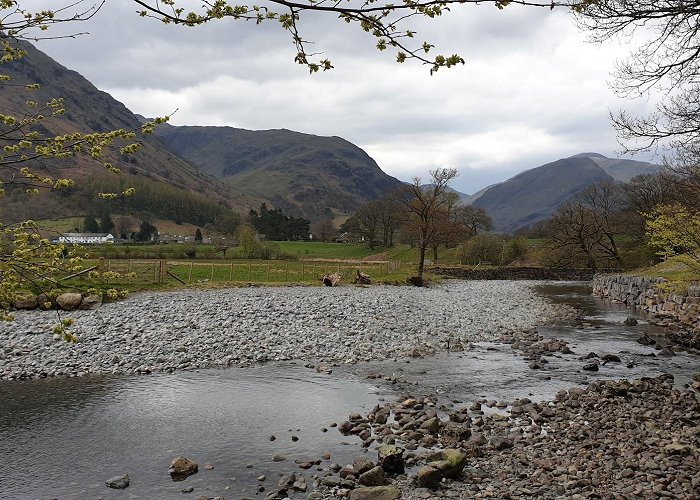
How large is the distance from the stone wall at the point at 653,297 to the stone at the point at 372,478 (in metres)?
23.5

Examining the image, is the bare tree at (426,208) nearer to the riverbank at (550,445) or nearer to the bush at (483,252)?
the bush at (483,252)

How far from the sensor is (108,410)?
43.2 feet

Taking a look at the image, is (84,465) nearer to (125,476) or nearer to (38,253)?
(125,476)

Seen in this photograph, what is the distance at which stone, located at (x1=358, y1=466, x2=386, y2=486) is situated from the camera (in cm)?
892

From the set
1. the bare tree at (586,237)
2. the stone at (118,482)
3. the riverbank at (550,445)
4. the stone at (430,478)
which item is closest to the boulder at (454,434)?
the riverbank at (550,445)

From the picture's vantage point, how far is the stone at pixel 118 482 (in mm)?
8977

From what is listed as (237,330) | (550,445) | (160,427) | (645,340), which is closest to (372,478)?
(550,445)

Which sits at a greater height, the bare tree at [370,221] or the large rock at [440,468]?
the bare tree at [370,221]

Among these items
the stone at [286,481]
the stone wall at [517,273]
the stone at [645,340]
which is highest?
the stone wall at [517,273]

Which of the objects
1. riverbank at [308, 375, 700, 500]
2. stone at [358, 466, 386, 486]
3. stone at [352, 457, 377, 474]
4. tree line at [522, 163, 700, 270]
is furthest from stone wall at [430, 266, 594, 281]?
stone at [358, 466, 386, 486]

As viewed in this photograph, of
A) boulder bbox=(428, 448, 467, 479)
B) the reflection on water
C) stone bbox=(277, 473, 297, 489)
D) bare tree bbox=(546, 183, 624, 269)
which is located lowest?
the reflection on water

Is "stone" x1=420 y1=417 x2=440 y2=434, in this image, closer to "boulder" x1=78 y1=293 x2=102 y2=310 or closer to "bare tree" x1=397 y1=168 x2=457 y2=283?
"boulder" x1=78 y1=293 x2=102 y2=310

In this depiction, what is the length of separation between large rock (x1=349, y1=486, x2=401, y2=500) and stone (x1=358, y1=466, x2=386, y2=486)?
1.28 feet

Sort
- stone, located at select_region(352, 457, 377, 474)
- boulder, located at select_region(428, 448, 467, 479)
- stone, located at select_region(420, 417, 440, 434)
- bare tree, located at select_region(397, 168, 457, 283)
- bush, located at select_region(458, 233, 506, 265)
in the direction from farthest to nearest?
bush, located at select_region(458, 233, 506, 265), bare tree, located at select_region(397, 168, 457, 283), stone, located at select_region(420, 417, 440, 434), stone, located at select_region(352, 457, 377, 474), boulder, located at select_region(428, 448, 467, 479)
